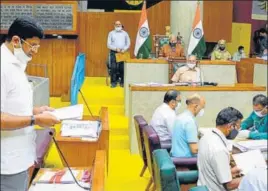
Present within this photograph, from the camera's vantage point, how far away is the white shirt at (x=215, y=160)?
3.53 metres

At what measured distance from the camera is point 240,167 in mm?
3654

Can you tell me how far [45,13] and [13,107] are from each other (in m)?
9.75

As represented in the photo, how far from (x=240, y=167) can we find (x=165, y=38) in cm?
685

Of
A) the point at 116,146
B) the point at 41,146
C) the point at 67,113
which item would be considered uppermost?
the point at 67,113

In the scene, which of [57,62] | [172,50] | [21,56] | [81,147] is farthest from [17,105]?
[57,62]

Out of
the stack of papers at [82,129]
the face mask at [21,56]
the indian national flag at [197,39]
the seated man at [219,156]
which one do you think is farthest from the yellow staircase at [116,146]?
the face mask at [21,56]

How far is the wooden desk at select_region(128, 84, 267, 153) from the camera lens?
6.98 m

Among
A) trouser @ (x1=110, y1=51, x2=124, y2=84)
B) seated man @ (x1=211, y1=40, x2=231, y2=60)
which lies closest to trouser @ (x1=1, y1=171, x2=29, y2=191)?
seated man @ (x1=211, y1=40, x2=231, y2=60)

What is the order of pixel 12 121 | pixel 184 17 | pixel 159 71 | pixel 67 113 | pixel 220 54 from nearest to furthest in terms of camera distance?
pixel 12 121 → pixel 67 113 → pixel 159 71 → pixel 220 54 → pixel 184 17

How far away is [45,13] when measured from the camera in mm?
11867

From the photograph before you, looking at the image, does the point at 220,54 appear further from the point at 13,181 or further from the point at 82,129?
the point at 13,181

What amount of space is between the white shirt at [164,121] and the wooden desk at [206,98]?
1.12 meters

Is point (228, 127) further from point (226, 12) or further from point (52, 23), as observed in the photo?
point (226, 12)

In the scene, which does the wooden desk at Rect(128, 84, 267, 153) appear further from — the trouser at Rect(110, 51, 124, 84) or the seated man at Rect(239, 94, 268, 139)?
the trouser at Rect(110, 51, 124, 84)
